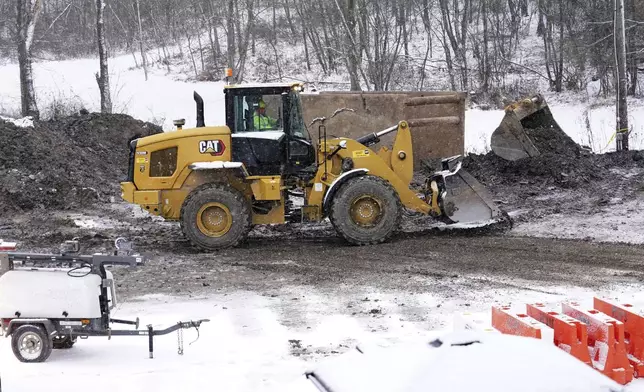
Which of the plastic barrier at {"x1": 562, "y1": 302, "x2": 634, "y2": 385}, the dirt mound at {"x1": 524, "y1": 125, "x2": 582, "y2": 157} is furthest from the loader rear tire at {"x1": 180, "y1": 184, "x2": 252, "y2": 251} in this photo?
the dirt mound at {"x1": 524, "y1": 125, "x2": 582, "y2": 157}

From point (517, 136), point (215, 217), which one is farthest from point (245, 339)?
point (517, 136)

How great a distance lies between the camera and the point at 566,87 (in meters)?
32.0

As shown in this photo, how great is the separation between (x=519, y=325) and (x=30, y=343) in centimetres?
386

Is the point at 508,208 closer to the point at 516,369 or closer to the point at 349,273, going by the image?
the point at 349,273

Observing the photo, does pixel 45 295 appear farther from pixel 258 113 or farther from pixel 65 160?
pixel 65 160

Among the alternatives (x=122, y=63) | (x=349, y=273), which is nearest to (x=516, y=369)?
(x=349, y=273)

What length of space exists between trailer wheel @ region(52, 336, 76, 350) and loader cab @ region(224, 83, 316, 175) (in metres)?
5.03

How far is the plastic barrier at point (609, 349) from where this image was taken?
4996 millimetres

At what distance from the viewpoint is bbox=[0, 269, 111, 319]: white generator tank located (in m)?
6.30

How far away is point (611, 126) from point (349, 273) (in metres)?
17.4

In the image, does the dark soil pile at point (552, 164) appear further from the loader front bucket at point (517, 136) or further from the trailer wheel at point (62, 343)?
the trailer wheel at point (62, 343)

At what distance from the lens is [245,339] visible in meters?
6.91

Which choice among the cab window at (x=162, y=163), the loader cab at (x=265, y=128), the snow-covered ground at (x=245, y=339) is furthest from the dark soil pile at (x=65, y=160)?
the snow-covered ground at (x=245, y=339)

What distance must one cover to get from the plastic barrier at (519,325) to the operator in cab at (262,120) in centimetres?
650
